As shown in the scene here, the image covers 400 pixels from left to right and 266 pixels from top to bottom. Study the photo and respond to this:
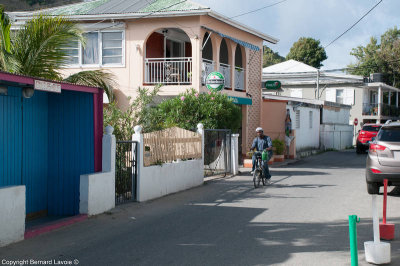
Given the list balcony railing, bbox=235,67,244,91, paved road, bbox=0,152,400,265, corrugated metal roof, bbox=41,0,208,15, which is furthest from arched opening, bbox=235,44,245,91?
paved road, bbox=0,152,400,265

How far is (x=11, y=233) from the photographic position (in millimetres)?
7504

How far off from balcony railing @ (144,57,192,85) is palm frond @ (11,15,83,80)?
9620 millimetres

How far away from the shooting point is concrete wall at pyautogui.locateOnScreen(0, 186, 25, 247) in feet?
24.1

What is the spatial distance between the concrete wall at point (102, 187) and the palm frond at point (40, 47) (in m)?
2.45

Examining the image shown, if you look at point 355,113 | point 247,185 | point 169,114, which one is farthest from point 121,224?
→ point 355,113

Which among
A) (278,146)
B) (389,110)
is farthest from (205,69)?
(389,110)

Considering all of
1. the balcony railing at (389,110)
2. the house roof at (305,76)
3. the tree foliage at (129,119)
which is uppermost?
the house roof at (305,76)

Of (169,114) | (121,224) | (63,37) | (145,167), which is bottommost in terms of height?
(121,224)

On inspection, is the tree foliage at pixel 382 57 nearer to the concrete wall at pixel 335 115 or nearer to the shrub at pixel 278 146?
the concrete wall at pixel 335 115

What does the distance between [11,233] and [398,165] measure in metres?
8.94

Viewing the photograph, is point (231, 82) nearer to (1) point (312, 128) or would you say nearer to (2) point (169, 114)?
(2) point (169, 114)

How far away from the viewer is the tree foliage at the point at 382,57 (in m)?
55.0

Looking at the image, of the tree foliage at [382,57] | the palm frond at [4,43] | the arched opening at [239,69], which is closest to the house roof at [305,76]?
the tree foliage at [382,57]

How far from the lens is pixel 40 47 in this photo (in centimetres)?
1130
